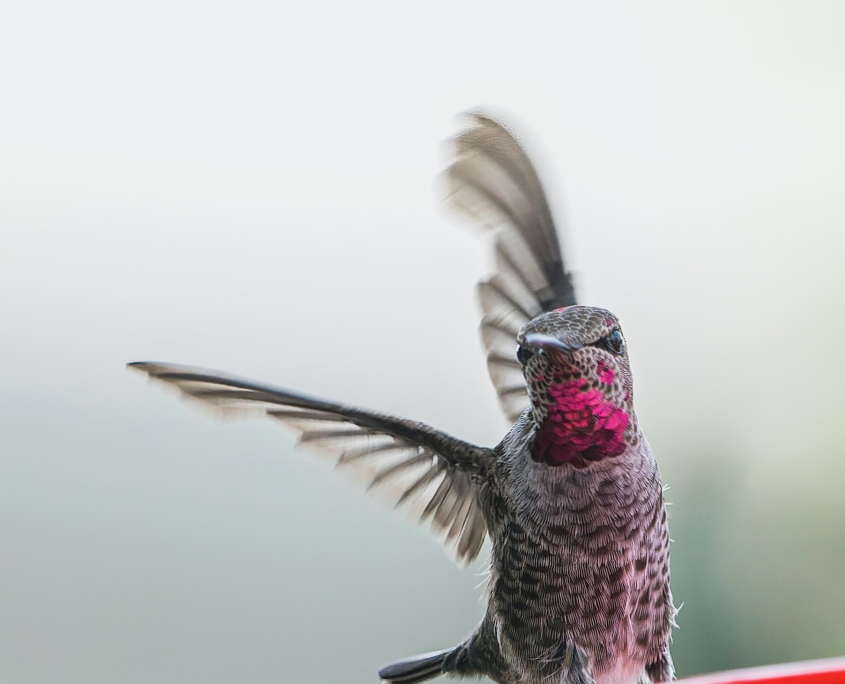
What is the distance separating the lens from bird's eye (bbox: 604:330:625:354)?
0.67 meters

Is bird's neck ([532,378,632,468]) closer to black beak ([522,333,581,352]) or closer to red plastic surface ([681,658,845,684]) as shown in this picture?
black beak ([522,333,581,352])

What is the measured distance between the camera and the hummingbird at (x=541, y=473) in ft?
2.11

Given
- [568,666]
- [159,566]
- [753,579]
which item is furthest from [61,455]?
[753,579]

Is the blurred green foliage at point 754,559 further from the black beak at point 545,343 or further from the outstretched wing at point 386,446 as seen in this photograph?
the black beak at point 545,343

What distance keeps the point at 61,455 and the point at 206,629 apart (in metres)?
0.35

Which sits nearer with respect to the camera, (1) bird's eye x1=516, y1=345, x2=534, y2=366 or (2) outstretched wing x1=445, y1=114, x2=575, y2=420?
(1) bird's eye x1=516, y1=345, x2=534, y2=366

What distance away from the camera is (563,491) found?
69 centimetres

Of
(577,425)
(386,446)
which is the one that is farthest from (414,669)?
(577,425)

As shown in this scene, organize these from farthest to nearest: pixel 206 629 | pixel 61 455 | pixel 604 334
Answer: pixel 206 629
pixel 61 455
pixel 604 334

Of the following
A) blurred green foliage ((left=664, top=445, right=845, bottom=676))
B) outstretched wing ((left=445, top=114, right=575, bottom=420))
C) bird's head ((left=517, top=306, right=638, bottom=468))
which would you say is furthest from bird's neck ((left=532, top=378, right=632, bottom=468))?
blurred green foliage ((left=664, top=445, right=845, bottom=676))

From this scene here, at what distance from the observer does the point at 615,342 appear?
677mm

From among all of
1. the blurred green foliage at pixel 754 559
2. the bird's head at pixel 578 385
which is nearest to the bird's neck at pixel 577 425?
the bird's head at pixel 578 385

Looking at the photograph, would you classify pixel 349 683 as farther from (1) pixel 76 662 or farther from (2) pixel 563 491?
(2) pixel 563 491

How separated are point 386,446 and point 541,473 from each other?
6.7 inches
